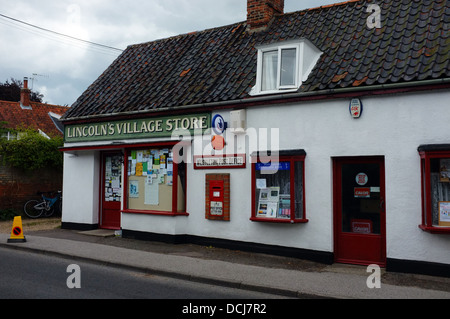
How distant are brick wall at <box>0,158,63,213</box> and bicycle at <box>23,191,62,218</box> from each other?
0.23 meters

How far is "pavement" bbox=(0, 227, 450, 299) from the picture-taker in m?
7.29

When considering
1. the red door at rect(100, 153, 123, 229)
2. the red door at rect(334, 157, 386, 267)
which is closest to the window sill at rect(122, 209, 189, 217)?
the red door at rect(100, 153, 123, 229)

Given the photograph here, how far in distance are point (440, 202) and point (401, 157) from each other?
3.62 ft

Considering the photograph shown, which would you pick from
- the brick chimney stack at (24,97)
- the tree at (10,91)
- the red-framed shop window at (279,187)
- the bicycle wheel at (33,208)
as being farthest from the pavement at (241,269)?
the tree at (10,91)

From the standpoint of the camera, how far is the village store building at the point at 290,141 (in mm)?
8586

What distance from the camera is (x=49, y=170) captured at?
18719 mm

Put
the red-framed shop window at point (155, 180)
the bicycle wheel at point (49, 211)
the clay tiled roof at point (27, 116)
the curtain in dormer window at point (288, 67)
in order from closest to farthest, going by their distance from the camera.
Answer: the curtain in dormer window at point (288, 67) → the red-framed shop window at point (155, 180) → the bicycle wheel at point (49, 211) → the clay tiled roof at point (27, 116)

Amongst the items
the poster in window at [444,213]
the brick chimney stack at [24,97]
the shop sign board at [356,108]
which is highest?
the brick chimney stack at [24,97]

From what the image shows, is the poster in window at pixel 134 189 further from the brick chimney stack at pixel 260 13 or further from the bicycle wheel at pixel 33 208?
the bicycle wheel at pixel 33 208

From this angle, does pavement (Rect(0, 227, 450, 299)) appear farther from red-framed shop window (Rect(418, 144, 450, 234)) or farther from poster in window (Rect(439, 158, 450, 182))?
poster in window (Rect(439, 158, 450, 182))

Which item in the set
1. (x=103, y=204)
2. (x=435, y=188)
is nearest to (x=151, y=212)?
(x=103, y=204)

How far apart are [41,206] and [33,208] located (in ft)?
1.07

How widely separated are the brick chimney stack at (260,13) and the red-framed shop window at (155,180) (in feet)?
15.4

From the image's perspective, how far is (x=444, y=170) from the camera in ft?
27.2
